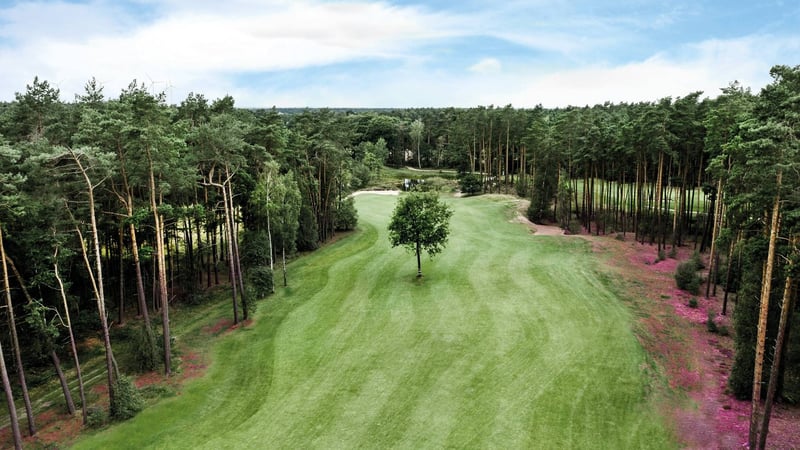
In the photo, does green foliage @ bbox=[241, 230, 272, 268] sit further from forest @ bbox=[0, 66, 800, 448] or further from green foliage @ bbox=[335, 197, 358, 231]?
green foliage @ bbox=[335, 197, 358, 231]

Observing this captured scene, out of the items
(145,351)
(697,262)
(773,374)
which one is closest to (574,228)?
(697,262)

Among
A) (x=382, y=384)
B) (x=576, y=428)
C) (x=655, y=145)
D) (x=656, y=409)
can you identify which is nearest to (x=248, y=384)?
(x=382, y=384)

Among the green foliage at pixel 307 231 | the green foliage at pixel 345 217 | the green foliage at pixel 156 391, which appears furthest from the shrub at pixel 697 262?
the green foliage at pixel 156 391

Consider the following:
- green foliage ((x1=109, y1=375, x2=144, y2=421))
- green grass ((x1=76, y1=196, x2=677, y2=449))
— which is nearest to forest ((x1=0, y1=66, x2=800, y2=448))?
green foliage ((x1=109, y1=375, x2=144, y2=421))

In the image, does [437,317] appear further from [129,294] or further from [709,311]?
[129,294]

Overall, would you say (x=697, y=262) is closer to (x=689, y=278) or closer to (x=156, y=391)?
(x=689, y=278)
